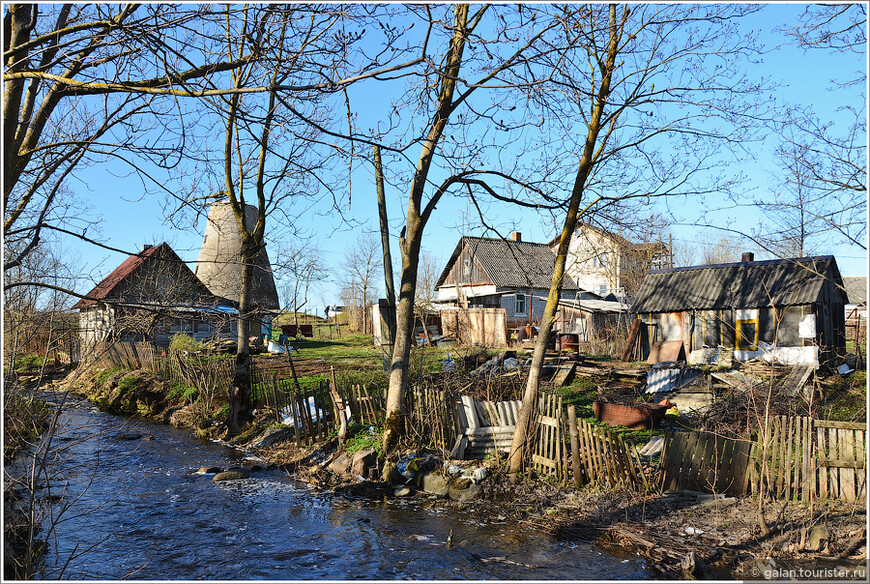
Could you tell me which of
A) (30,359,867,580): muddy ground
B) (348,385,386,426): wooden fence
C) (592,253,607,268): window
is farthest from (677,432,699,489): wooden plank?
(348,385,386,426): wooden fence

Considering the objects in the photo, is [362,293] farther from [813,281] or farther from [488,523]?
[488,523]

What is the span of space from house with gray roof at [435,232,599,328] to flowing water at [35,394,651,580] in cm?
2742

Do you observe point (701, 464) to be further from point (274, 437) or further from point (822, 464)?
point (274, 437)

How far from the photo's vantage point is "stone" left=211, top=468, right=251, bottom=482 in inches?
422

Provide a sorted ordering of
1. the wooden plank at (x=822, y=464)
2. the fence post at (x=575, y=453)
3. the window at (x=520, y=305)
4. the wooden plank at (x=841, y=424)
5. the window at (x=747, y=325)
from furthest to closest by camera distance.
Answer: the window at (x=520, y=305), the window at (x=747, y=325), the fence post at (x=575, y=453), the wooden plank at (x=822, y=464), the wooden plank at (x=841, y=424)

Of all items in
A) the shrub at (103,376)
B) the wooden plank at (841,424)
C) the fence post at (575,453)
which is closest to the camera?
the wooden plank at (841,424)

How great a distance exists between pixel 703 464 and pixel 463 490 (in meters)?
3.36

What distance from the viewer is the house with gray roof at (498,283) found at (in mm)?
38625

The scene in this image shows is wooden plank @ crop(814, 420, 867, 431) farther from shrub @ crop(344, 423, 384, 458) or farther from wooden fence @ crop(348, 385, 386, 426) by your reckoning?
wooden fence @ crop(348, 385, 386, 426)

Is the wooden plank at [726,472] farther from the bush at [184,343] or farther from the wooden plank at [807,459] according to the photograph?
the bush at [184,343]

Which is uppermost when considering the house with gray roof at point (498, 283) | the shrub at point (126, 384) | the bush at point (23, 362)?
the house with gray roof at point (498, 283)

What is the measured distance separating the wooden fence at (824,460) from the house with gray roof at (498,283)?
28655mm

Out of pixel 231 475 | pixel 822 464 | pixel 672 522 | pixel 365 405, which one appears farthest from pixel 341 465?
pixel 822 464

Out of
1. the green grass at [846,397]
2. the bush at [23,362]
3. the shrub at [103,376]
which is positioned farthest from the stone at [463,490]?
the shrub at [103,376]
